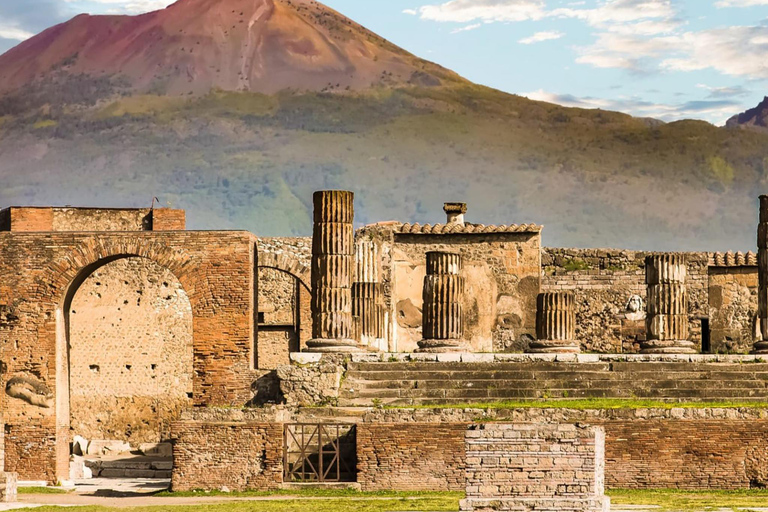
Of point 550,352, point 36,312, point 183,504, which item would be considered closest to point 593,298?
point 550,352

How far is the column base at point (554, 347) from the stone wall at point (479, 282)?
5618 millimetres

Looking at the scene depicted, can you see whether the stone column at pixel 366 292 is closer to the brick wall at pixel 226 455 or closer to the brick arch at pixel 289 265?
the brick arch at pixel 289 265

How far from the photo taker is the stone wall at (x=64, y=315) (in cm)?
2383

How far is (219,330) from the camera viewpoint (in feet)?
78.4

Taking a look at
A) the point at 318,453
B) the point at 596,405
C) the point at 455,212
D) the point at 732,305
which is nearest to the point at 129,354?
the point at 455,212

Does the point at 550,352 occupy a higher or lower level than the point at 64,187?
lower

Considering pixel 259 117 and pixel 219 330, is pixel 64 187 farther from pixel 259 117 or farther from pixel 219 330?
pixel 219 330

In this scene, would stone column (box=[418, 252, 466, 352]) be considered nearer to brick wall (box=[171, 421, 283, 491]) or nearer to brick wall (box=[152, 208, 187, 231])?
brick wall (box=[171, 421, 283, 491])

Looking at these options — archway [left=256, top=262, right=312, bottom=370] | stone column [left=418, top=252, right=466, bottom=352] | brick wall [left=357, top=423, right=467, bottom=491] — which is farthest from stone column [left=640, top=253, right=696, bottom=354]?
archway [left=256, top=262, right=312, bottom=370]

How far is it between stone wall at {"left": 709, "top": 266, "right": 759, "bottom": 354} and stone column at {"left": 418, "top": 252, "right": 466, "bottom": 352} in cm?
899

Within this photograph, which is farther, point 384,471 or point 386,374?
point 386,374

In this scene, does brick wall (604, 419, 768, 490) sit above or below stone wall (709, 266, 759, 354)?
below

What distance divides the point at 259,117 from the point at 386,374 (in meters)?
67.5

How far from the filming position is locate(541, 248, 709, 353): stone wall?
1315 inches
